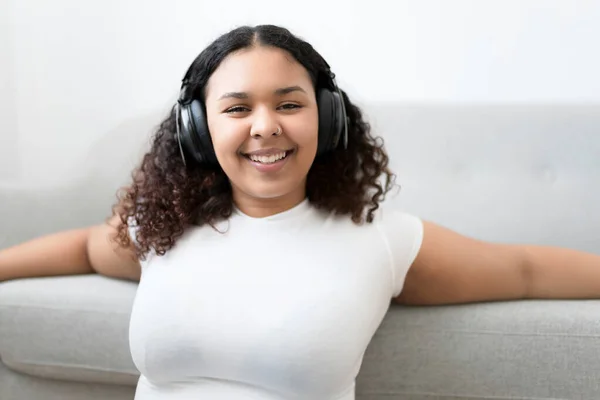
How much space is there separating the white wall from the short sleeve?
67cm

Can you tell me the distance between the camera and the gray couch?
1.09 m

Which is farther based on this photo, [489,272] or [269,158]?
[489,272]

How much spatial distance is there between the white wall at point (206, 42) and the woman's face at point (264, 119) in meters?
Result: 0.70

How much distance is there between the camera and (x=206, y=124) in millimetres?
1054

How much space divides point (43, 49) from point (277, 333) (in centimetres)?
129

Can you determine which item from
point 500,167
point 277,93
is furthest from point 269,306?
point 500,167

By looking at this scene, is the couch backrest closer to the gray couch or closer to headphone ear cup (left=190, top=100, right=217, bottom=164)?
the gray couch

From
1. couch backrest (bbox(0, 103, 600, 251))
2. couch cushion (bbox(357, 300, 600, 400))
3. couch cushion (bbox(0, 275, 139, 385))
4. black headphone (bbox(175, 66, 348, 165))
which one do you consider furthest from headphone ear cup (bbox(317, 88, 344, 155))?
couch backrest (bbox(0, 103, 600, 251))

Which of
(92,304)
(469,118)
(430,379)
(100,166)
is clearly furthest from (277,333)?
(100,166)

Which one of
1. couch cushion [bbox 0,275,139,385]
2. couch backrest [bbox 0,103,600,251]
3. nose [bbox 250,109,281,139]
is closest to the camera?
nose [bbox 250,109,281,139]

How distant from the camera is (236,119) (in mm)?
1005

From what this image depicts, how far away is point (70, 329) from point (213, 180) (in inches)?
16.6

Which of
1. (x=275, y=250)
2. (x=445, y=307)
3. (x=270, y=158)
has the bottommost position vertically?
(x=445, y=307)

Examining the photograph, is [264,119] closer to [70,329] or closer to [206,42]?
[70,329]
